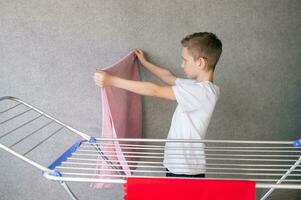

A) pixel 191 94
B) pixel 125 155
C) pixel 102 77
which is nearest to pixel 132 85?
pixel 102 77

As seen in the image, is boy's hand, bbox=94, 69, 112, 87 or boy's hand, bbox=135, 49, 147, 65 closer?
boy's hand, bbox=94, 69, 112, 87

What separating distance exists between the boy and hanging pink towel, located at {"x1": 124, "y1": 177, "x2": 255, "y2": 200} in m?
0.24

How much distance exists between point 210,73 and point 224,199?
1.72 ft

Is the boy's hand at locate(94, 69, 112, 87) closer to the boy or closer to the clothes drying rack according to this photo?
the boy

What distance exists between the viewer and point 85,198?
1.70 metres

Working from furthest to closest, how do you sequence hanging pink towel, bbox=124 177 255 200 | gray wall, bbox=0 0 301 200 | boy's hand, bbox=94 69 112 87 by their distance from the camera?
gray wall, bbox=0 0 301 200 < boy's hand, bbox=94 69 112 87 < hanging pink towel, bbox=124 177 255 200

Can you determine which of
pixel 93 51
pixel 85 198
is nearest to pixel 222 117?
pixel 93 51

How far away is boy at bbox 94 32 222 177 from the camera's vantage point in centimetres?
112

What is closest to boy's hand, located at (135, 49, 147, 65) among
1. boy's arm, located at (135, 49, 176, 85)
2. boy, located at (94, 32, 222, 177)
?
boy's arm, located at (135, 49, 176, 85)

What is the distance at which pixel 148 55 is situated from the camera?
1.51 m

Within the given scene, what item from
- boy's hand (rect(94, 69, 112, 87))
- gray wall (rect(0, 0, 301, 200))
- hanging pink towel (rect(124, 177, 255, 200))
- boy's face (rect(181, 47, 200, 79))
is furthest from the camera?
gray wall (rect(0, 0, 301, 200))

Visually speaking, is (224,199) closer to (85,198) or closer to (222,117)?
(222,117)

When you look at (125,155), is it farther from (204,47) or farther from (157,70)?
(204,47)

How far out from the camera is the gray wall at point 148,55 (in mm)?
1461
